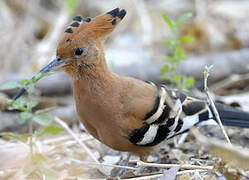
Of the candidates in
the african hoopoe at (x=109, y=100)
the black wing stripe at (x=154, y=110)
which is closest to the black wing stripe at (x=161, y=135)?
the african hoopoe at (x=109, y=100)

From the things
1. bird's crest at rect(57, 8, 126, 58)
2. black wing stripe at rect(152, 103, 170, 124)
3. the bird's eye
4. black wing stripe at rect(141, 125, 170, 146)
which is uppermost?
bird's crest at rect(57, 8, 126, 58)

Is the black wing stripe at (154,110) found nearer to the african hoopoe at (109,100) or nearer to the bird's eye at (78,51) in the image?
the african hoopoe at (109,100)

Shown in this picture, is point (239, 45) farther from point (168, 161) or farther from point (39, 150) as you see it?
point (39, 150)

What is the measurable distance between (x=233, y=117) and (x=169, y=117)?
0.57m

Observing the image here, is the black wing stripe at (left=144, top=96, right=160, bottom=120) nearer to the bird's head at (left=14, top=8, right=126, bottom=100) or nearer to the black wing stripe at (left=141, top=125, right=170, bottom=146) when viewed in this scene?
the black wing stripe at (left=141, top=125, right=170, bottom=146)

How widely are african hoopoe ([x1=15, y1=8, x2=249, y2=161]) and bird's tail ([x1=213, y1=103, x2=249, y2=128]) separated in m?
0.36

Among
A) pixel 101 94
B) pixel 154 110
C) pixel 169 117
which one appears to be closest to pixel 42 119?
pixel 101 94

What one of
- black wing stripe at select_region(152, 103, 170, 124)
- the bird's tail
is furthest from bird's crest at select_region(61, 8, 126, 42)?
the bird's tail

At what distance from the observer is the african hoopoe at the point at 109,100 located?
313 centimetres

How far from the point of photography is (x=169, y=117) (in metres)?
3.33

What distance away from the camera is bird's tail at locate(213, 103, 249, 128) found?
11.6 ft

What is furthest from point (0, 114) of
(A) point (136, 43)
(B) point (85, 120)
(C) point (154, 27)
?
(C) point (154, 27)

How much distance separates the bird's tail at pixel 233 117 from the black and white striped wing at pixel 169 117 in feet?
0.30

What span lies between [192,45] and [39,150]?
366 cm
